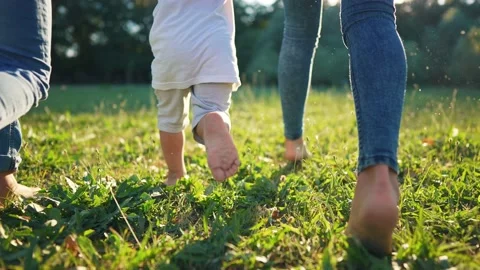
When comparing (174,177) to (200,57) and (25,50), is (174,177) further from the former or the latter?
(25,50)

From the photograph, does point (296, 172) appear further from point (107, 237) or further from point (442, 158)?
point (107, 237)

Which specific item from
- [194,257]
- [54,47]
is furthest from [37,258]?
[54,47]

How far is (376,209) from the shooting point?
118 cm

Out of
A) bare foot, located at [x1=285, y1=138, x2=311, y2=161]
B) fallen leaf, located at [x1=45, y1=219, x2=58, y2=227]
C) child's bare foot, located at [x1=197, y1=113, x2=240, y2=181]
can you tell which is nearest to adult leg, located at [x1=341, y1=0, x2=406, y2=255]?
child's bare foot, located at [x1=197, y1=113, x2=240, y2=181]

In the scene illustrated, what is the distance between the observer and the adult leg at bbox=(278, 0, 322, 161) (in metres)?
2.35

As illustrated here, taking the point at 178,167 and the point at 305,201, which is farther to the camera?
the point at 178,167

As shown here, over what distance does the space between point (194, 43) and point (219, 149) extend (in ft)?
1.43

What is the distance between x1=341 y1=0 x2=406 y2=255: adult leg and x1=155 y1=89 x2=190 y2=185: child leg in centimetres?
79

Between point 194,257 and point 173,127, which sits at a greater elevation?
point 173,127

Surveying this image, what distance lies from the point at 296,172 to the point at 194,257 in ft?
3.80

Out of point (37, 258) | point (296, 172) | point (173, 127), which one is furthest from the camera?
point (296, 172)

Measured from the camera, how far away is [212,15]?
1758 millimetres

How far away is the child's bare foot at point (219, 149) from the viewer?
1476 mm

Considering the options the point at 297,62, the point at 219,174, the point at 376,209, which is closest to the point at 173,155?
the point at 219,174
